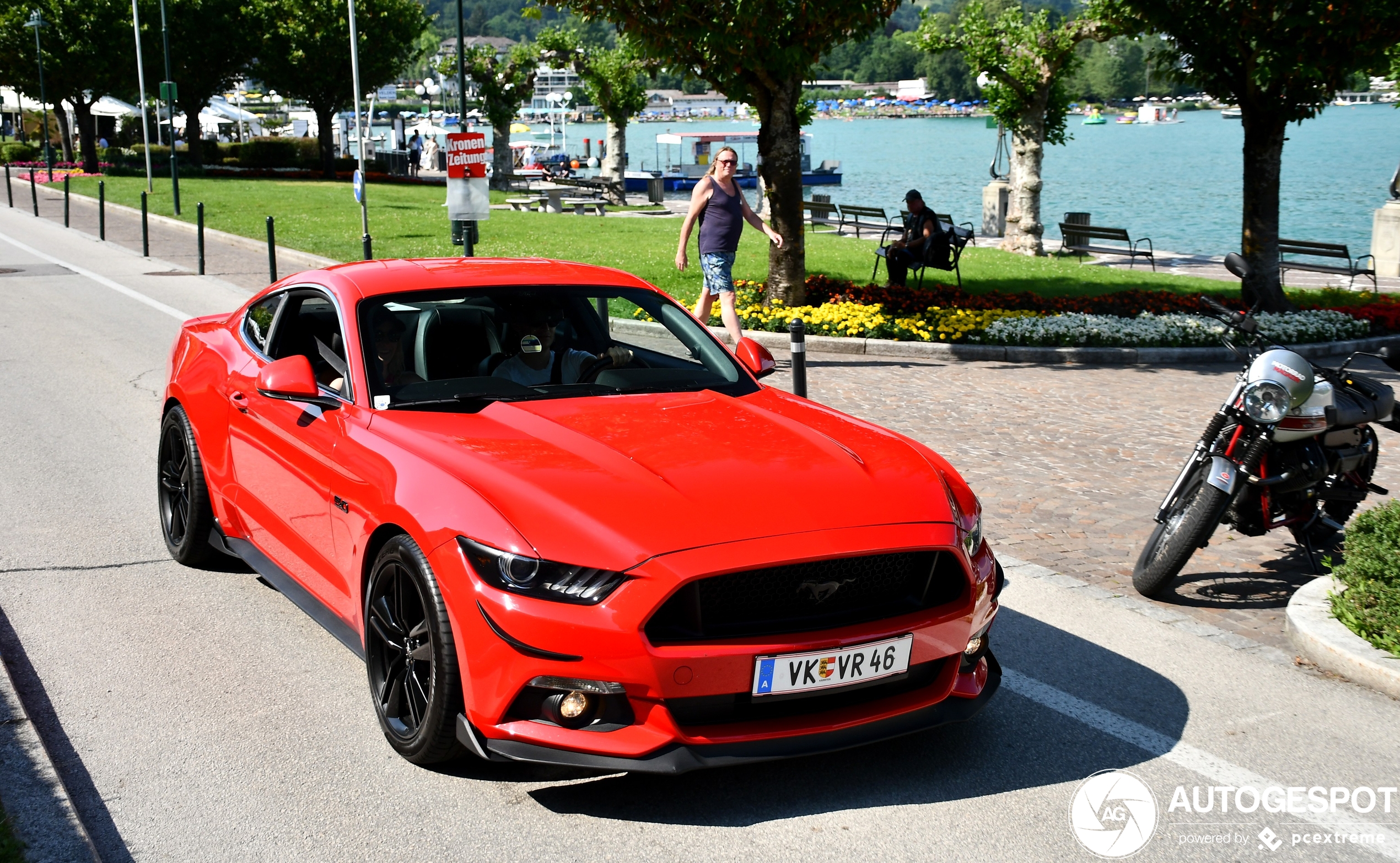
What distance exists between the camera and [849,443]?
15.7 feet

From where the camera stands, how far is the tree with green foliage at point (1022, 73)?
25.8 meters

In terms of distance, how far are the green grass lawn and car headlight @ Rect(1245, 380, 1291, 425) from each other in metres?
11.7

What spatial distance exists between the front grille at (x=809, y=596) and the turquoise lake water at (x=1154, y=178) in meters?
27.8

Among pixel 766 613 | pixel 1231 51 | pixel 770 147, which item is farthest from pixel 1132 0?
pixel 766 613

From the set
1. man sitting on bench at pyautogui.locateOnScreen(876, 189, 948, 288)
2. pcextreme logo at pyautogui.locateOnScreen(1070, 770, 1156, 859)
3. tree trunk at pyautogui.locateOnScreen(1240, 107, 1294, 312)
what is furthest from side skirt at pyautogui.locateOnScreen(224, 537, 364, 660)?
tree trunk at pyautogui.locateOnScreen(1240, 107, 1294, 312)

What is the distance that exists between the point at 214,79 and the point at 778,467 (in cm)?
6432

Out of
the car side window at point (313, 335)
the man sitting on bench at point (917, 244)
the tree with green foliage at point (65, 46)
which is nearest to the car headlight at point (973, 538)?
the car side window at point (313, 335)

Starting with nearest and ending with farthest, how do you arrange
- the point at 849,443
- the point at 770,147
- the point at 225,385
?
the point at 849,443 → the point at 225,385 → the point at 770,147

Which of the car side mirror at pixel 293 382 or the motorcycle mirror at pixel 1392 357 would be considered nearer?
the car side mirror at pixel 293 382

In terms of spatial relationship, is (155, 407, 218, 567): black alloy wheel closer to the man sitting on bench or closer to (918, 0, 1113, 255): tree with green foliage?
the man sitting on bench

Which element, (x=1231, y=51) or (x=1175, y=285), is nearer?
(x=1231, y=51)

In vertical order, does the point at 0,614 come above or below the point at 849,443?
below

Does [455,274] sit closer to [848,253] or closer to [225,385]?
[225,385]

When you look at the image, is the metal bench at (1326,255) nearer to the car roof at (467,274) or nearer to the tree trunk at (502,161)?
the car roof at (467,274)
